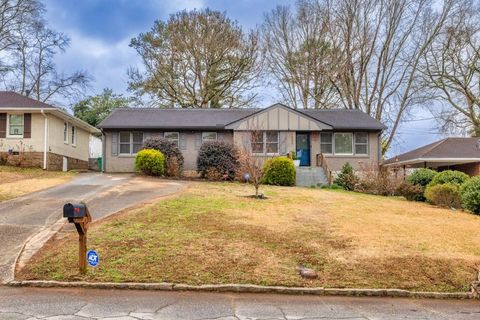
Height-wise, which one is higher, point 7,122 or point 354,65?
point 354,65

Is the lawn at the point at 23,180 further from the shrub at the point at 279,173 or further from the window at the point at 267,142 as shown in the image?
the window at the point at 267,142

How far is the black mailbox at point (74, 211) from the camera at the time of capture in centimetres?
644

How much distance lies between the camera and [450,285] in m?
7.07

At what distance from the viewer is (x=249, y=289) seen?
21.6 ft

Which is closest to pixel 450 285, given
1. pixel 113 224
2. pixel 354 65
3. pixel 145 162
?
pixel 113 224

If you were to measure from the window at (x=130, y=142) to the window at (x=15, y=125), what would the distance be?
5.41 metres

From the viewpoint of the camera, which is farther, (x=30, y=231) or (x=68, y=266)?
(x=30, y=231)

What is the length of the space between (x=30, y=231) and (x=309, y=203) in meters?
8.36

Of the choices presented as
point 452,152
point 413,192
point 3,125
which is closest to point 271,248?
point 413,192

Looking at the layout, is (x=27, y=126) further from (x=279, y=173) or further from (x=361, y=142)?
(x=361, y=142)

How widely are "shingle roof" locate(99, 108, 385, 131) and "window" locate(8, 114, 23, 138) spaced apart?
14.1 ft

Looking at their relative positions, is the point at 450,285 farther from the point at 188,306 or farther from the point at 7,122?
the point at 7,122

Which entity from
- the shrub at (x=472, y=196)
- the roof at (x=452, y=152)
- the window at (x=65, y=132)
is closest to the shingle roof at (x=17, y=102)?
the window at (x=65, y=132)

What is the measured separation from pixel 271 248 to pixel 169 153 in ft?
50.4
